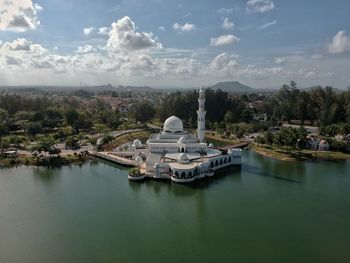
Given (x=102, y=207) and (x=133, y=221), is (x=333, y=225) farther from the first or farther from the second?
(x=102, y=207)

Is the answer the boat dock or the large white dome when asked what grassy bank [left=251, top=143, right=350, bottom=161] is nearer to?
the large white dome

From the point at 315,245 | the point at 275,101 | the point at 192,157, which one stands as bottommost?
the point at 315,245

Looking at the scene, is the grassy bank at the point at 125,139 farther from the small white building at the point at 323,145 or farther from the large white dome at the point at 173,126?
the small white building at the point at 323,145

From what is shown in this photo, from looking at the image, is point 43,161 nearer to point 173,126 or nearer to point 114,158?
point 114,158

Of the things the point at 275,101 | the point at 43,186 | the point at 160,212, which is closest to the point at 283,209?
the point at 160,212

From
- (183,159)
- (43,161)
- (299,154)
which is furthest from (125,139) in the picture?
(299,154)

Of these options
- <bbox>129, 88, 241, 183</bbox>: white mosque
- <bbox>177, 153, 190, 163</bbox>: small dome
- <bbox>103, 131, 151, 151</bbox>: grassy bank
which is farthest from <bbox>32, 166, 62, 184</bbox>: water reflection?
<bbox>177, 153, 190, 163</bbox>: small dome

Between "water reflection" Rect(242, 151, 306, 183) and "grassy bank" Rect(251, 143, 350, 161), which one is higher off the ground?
"grassy bank" Rect(251, 143, 350, 161)

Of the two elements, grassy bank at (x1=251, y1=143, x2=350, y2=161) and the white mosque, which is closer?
the white mosque
